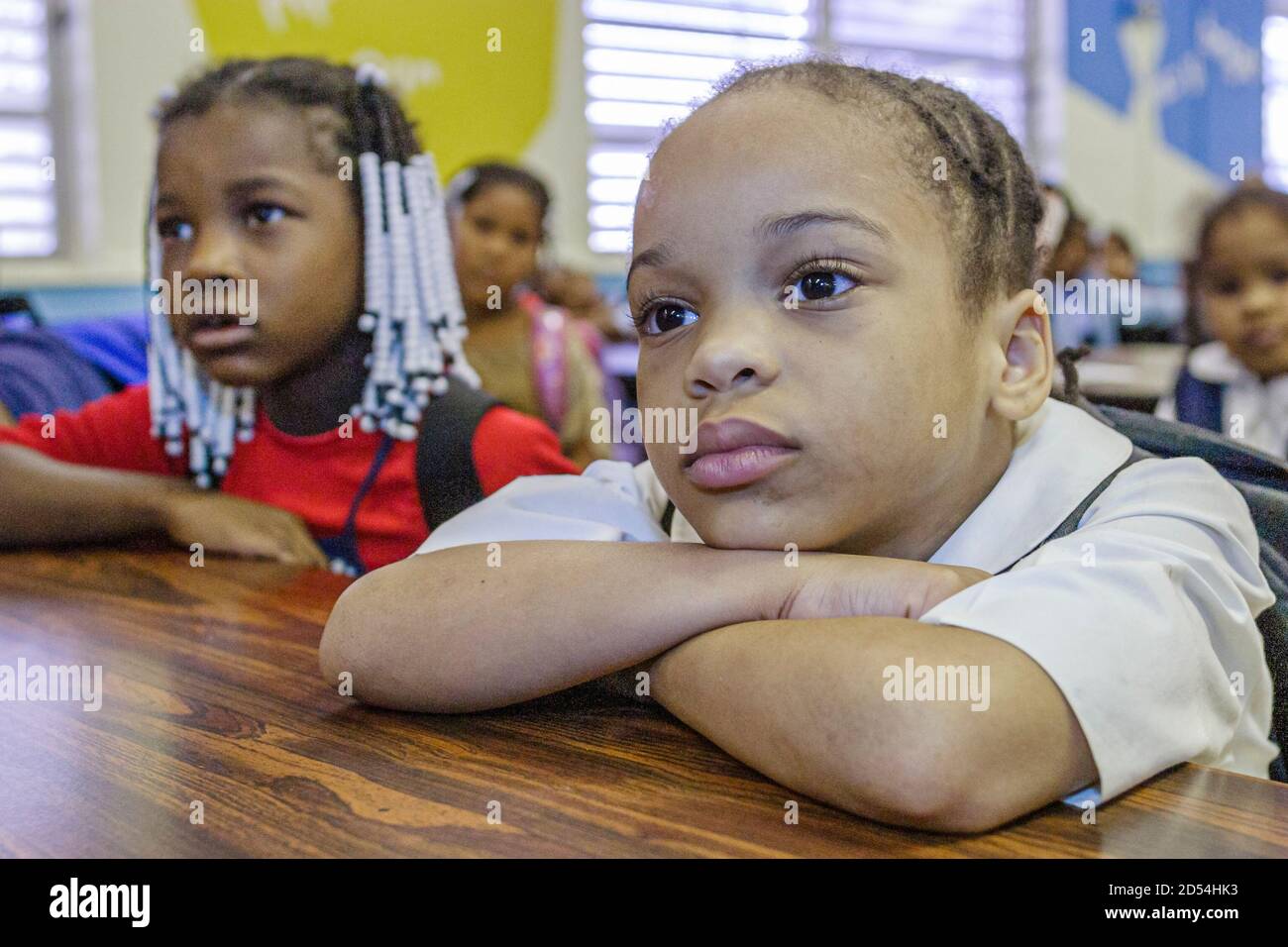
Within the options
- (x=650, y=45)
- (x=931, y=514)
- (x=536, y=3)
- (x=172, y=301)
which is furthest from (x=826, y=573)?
(x=650, y=45)

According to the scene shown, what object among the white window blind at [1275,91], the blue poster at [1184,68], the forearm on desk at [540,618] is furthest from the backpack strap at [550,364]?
the white window blind at [1275,91]

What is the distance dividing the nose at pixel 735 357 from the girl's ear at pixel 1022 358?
0.19 m

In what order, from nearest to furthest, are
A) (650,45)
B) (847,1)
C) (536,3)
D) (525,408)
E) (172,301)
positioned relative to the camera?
(172,301), (525,408), (536,3), (650,45), (847,1)

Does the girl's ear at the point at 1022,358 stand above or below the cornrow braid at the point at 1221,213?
below

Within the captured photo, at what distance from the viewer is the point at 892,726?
52 centimetres

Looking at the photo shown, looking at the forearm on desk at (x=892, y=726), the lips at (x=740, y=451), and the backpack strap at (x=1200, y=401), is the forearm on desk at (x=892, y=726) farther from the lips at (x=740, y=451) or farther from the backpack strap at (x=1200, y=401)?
the backpack strap at (x=1200, y=401)

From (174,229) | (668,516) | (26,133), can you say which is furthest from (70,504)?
(26,133)

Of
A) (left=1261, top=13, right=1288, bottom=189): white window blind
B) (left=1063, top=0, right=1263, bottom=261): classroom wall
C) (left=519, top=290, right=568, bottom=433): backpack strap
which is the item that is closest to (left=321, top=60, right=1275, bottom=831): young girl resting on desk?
(left=519, top=290, right=568, bottom=433): backpack strap

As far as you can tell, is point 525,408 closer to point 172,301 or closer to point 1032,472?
point 172,301

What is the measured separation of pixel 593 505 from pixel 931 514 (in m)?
0.24

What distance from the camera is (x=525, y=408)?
9.46ft

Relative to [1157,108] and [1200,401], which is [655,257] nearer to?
[1200,401]

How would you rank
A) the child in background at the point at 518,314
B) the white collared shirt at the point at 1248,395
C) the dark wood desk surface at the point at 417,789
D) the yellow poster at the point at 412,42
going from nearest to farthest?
the dark wood desk surface at the point at 417,789
the white collared shirt at the point at 1248,395
the child in background at the point at 518,314
the yellow poster at the point at 412,42

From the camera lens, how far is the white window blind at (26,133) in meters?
4.31
